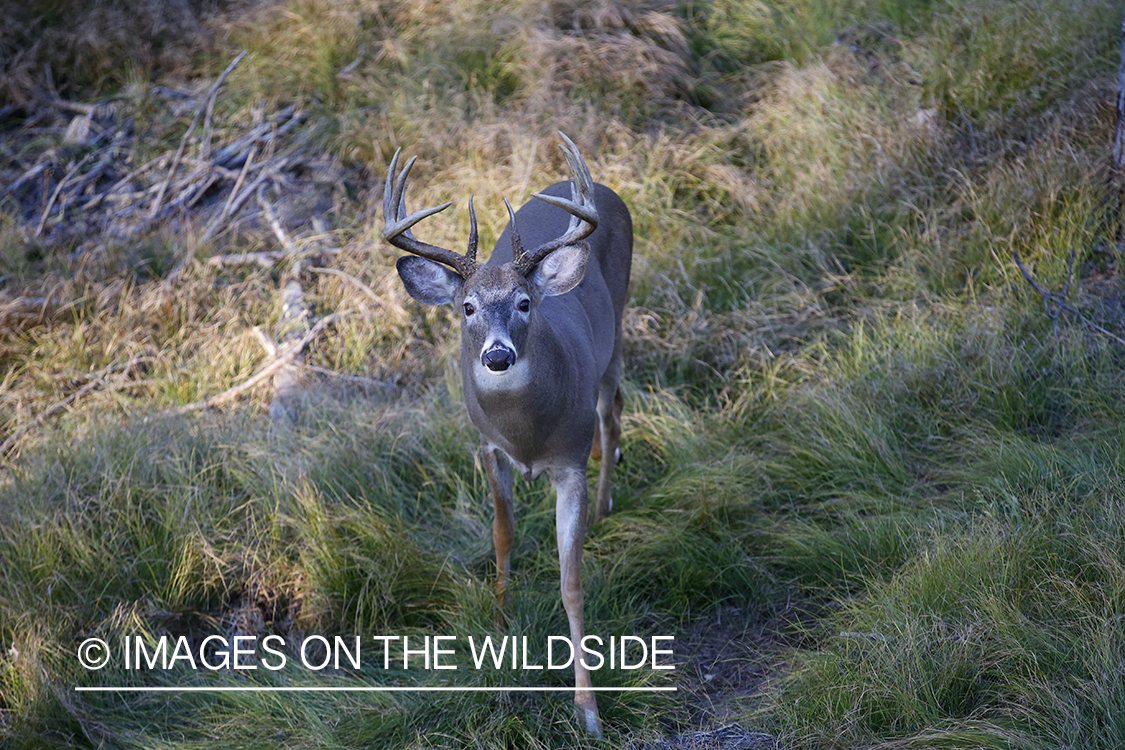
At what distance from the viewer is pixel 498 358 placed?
3217mm

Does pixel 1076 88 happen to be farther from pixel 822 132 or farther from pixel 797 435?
pixel 797 435

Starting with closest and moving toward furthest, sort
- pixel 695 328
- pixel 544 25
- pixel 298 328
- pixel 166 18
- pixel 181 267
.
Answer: pixel 695 328
pixel 298 328
pixel 181 267
pixel 544 25
pixel 166 18

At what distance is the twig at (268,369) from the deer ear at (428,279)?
7.70 ft

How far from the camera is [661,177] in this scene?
642cm

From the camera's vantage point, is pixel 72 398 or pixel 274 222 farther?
pixel 274 222

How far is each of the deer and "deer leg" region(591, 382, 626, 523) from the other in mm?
412

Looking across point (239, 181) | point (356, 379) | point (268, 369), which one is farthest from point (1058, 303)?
point (239, 181)

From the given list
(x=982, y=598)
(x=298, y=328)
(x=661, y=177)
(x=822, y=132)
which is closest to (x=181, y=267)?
(x=298, y=328)

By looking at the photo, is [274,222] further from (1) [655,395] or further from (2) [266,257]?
(1) [655,395]

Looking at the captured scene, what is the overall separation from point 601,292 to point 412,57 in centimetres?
409

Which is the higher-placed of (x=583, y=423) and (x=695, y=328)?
(x=583, y=423)

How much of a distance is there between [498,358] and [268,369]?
3.02m

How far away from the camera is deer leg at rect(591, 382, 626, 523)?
469 centimetres

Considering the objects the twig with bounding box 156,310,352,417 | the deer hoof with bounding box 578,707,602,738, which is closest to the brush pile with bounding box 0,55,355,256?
the twig with bounding box 156,310,352,417
